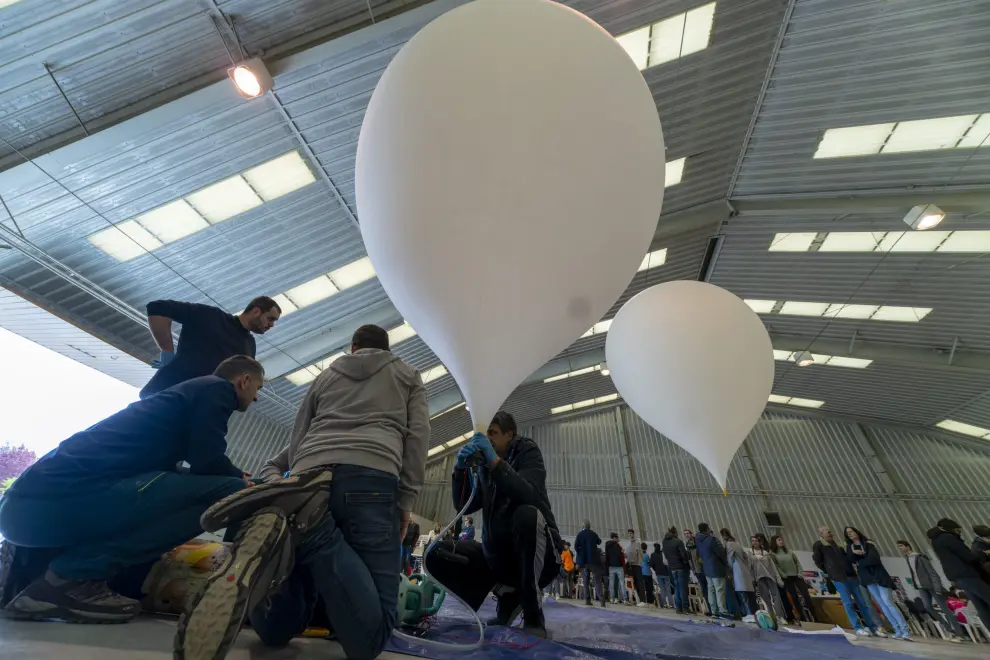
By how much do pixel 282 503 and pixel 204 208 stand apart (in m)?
4.42

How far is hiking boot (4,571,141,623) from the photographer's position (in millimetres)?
1023

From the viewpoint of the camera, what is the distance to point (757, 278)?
6898 millimetres

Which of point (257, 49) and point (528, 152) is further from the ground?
point (257, 49)

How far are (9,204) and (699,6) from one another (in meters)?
6.27

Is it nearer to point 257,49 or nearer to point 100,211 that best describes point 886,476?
point 257,49

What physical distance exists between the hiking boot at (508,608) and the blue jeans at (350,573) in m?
0.84

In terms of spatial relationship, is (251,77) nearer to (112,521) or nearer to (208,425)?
Answer: (208,425)

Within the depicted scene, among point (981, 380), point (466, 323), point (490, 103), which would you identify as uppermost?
point (981, 380)

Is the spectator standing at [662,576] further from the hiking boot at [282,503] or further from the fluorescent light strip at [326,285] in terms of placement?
the hiking boot at [282,503]

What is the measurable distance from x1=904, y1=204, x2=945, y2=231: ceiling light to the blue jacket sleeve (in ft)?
22.8

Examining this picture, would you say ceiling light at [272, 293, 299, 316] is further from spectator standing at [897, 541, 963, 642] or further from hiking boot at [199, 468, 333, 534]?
spectator standing at [897, 541, 963, 642]

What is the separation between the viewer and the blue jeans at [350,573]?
86 centimetres

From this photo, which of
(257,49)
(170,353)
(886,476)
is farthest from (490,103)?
(886,476)

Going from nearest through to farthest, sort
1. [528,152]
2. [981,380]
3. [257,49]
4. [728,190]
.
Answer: [528,152] → [257,49] → [728,190] → [981,380]
